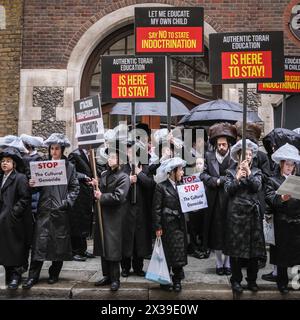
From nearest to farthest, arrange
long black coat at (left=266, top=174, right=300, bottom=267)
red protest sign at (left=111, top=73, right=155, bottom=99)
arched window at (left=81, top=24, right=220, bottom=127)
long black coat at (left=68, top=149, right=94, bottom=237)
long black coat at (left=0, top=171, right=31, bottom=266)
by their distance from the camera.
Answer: long black coat at (left=266, top=174, right=300, bottom=267)
long black coat at (left=0, top=171, right=31, bottom=266)
red protest sign at (left=111, top=73, right=155, bottom=99)
long black coat at (left=68, top=149, right=94, bottom=237)
arched window at (left=81, top=24, right=220, bottom=127)

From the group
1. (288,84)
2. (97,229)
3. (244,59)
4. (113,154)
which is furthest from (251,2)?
(97,229)

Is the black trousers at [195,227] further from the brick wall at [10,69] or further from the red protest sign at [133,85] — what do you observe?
the brick wall at [10,69]

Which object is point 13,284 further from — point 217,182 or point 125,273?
point 217,182

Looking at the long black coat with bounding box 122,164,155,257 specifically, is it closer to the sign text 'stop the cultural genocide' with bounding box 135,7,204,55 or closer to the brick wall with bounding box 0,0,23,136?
the sign text 'stop the cultural genocide' with bounding box 135,7,204,55

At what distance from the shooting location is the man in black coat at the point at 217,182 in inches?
251

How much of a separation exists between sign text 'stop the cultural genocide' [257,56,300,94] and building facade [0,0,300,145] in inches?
92.0

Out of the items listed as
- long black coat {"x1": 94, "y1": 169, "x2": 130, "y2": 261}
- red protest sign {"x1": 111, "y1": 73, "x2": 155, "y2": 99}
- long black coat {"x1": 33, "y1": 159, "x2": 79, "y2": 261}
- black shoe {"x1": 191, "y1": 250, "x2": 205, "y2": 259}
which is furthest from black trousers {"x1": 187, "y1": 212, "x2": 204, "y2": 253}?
long black coat {"x1": 33, "y1": 159, "x2": 79, "y2": 261}

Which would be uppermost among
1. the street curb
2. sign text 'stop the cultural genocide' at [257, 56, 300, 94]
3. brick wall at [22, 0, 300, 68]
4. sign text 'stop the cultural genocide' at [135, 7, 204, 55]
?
brick wall at [22, 0, 300, 68]

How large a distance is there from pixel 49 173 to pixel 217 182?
2.13m

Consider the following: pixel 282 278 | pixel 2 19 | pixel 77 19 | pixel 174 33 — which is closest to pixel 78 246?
pixel 282 278


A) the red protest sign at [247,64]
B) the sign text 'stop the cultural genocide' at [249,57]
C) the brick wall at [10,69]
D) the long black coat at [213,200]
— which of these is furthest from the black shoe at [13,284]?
the brick wall at [10,69]

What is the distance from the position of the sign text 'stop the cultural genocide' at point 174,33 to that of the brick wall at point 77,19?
3.76m

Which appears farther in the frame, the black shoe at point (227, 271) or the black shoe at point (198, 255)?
the black shoe at point (198, 255)

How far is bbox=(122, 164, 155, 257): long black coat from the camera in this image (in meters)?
6.10
